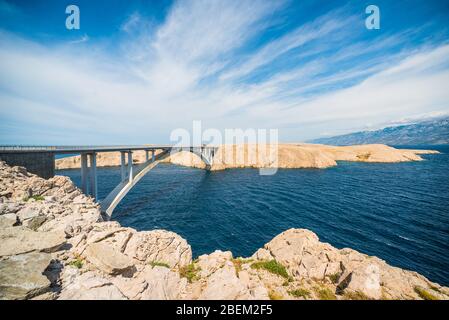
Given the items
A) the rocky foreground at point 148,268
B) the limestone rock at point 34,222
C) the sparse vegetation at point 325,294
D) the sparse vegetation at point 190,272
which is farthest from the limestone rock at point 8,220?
the sparse vegetation at point 325,294

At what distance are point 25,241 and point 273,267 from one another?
476 inches

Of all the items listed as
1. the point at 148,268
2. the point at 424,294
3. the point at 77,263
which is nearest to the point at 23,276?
the point at 77,263

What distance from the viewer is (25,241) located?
26.4 feet

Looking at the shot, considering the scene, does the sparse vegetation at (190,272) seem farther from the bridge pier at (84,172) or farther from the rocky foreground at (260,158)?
the rocky foreground at (260,158)

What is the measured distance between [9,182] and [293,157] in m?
84.0

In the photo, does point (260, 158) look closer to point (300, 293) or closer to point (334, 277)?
point (334, 277)

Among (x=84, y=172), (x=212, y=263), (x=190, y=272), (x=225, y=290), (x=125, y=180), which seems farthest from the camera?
(x=125, y=180)

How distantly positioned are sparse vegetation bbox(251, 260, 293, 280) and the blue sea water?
1063 cm

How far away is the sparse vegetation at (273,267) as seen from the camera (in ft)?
35.2

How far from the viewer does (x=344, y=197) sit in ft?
132

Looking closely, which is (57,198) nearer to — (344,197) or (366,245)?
(366,245)
